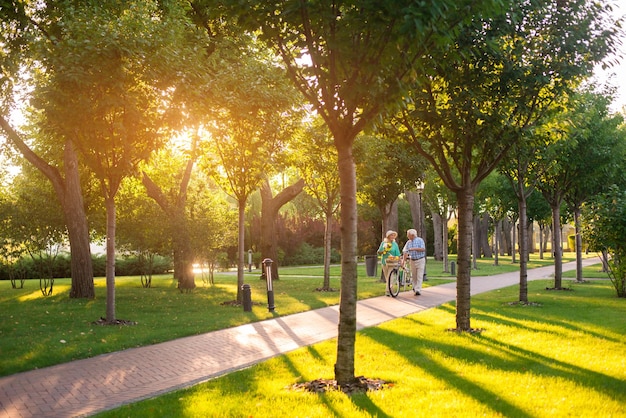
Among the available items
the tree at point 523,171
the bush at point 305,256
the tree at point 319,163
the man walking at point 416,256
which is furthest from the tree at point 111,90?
the bush at point 305,256

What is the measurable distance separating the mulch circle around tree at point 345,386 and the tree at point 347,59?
3.9 inches

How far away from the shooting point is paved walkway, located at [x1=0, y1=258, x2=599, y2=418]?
618 centimetres

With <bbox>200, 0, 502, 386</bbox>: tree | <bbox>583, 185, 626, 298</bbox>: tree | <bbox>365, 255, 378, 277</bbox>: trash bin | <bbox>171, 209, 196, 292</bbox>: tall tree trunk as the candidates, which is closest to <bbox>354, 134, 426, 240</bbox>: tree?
<bbox>365, 255, 378, 277</bbox>: trash bin

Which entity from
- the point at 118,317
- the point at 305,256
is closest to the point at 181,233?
the point at 118,317

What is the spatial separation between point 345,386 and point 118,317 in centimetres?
832

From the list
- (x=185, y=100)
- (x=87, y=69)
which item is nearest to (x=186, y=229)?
(x=185, y=100)

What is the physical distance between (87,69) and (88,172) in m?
9.99

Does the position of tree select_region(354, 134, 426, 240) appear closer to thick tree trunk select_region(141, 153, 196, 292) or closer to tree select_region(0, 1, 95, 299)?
thick tree trunk select_region(141, 153, 196, 292)

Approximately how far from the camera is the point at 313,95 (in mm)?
6676

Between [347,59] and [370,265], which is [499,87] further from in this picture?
[370,265]

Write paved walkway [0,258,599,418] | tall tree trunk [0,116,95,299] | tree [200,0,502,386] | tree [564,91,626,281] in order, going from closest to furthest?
tree [200,0,502,386] → paved walkway [0,258,599,418] → tall tree trunk [0,116,95,299] → tree [564,91,626,281]

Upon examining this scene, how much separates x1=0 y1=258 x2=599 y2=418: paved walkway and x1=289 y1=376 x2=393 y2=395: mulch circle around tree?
139 cm

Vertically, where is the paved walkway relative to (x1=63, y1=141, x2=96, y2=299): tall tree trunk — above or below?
below

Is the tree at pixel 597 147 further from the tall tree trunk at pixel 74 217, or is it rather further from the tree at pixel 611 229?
the tall tree trunk at pixel 74 217
